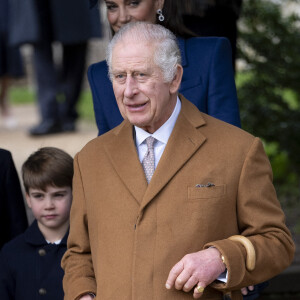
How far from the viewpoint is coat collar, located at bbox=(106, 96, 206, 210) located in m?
3.05

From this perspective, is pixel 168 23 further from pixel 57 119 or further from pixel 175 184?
pixel 57 119

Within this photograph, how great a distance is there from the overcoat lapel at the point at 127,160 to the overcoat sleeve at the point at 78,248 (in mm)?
169

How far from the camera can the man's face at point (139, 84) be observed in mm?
3018

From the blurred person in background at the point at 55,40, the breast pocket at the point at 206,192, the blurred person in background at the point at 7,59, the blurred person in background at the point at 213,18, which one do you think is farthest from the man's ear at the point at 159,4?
the blurred person in background at the point at 7,59

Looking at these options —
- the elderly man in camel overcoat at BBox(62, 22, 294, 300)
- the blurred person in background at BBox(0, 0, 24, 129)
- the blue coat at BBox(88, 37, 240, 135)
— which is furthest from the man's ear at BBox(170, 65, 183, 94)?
the blurred person in background at BBox(0, 0, 24, 129)

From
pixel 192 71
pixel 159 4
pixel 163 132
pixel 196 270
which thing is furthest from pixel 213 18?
pixel 196 270

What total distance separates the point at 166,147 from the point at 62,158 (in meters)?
1.11

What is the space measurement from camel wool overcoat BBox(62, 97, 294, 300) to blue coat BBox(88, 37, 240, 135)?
56 cm

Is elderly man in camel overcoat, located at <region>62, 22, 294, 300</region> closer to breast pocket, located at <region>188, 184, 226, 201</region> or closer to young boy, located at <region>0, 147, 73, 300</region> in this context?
breast pocket, located at <region>188, 184, 226, 201</region>

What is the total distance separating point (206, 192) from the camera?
9.84 feet

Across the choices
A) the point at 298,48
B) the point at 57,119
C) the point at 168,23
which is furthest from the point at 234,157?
the point at 57,119

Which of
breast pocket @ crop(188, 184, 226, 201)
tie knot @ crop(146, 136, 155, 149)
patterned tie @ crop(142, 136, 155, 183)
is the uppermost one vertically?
tie knot @ crop(146, 136, 155, 149)

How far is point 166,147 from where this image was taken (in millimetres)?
3117

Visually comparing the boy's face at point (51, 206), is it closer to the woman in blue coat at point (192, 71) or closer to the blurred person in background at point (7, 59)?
the woman in blue coat at point (192, 71)
